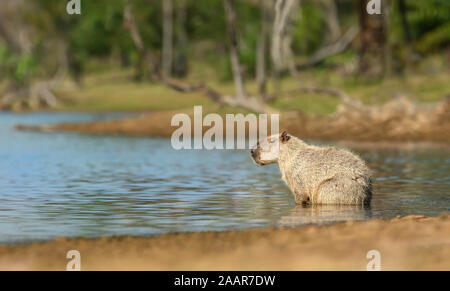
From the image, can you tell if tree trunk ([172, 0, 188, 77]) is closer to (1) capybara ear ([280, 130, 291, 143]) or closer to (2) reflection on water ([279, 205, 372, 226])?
(1) capybara ear ([280, 130, 291, 143])

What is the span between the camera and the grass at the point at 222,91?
4022cm

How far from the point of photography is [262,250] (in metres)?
10.6

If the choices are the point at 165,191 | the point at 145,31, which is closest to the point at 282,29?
the point at 165,191

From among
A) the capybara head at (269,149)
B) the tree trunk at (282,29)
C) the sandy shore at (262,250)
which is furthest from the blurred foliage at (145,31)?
the sandy shore at (262,250)

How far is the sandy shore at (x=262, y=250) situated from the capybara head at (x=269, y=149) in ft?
10.4

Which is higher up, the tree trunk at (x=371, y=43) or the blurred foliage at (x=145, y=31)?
the blurred foliage at (x=145, y=31)

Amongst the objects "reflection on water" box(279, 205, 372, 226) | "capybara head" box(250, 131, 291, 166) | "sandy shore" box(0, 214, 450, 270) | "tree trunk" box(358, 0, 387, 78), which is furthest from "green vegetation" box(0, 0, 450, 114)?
"sandy shore" box(0, 214, 450, 270)

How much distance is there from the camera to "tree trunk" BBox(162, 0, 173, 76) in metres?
68.6

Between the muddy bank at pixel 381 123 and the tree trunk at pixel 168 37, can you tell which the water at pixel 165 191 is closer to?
the muddy bank at pixel 381 123

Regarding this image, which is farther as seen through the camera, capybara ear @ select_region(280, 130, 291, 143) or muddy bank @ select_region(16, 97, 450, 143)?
muddy bank @ select_region(16, 97, 450, 143)

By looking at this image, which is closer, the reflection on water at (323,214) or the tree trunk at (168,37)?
the reflection on water at (323,214)

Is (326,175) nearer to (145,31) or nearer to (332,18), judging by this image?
(332,18)

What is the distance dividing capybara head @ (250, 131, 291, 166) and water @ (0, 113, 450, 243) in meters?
0.91

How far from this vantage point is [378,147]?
30250mm
